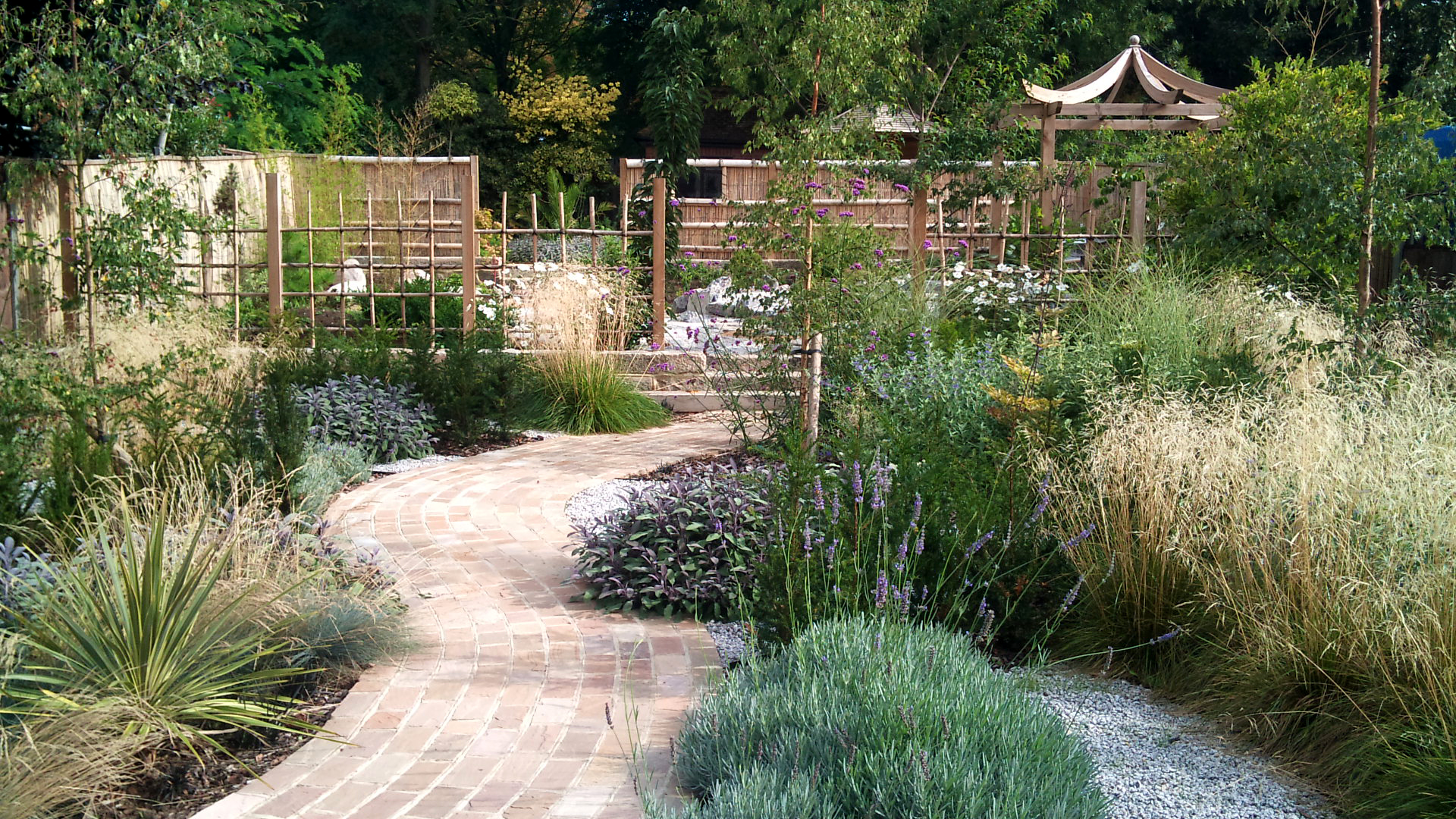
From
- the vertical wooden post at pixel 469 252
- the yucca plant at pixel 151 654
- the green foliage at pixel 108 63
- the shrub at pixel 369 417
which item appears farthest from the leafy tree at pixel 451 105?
the yucca plant at pixel 151 654

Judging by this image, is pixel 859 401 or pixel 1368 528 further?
pixel 859 401

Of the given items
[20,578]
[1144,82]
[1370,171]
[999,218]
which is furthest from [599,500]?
[1144,82]

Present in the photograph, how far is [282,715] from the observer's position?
323 cm

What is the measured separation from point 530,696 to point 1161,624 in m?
2.01

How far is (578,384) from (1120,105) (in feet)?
23.1

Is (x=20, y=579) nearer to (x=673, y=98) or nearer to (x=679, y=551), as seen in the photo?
(x=679, y=551)

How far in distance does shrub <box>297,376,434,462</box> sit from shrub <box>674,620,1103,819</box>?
4309 millimetres

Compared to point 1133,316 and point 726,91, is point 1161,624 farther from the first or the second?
point 726,91

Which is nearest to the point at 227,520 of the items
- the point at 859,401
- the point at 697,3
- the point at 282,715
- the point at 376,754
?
the point at 282,715

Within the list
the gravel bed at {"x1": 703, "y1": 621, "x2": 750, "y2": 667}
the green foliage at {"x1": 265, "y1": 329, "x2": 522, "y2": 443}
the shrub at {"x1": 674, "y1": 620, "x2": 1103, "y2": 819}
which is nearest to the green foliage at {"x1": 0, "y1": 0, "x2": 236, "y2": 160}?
the green foliage at {"x1": 265, "y1": 329, "x2": 522, "y2": 443}

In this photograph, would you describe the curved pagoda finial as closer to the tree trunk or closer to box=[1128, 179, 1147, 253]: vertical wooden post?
box=[1128, 179, 1147, 253]: vertical wooden post

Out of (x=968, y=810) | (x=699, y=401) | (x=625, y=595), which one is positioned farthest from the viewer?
(x=699, y=401)

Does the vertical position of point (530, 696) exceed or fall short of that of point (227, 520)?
it falls short

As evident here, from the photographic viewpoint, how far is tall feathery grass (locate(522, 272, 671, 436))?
26.5 feet
